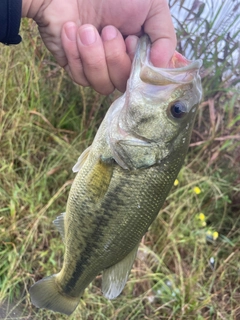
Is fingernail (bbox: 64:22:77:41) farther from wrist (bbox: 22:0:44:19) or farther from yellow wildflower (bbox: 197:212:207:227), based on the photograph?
yellow wildflower (bbox: 197:212:207:227)

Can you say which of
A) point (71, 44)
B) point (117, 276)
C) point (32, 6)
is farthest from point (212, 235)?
point (32, 6)

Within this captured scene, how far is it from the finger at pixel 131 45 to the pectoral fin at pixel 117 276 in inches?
33.8

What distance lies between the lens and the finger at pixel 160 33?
58.2 inches

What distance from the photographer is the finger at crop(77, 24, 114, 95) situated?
151 cm

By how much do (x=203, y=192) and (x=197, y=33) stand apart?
134 cm

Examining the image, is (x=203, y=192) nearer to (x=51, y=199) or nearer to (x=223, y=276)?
(x=223, y=276)

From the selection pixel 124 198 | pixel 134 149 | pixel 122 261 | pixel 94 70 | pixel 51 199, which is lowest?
pixel 51 199

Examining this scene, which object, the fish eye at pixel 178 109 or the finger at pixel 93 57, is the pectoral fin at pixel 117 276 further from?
the finger at pixel 93 57

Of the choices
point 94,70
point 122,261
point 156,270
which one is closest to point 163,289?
point 156,270

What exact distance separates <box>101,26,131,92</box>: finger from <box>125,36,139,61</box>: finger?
0.03 m

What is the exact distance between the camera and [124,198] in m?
1.57

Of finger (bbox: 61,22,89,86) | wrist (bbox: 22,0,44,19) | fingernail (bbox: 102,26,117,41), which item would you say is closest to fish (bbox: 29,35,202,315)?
fingernail (bbox: 102,26,117,41)

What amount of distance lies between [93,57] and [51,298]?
3.87 ft

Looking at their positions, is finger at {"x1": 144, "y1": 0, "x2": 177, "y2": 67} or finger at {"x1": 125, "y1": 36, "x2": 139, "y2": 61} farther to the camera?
finger at {"x1": 125, "y1": 36, "x2": 139, "y2": 61}
